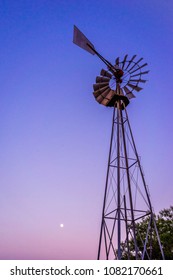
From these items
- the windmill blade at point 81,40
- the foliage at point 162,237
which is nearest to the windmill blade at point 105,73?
the windmill blade at point 81,40

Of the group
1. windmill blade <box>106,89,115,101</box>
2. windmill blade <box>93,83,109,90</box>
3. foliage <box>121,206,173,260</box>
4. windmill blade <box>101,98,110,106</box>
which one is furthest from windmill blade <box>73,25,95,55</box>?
foliage <box>121,206,173,260</box>

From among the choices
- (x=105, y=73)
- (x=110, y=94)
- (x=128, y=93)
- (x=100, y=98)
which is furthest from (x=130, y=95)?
(x=105, y=73)

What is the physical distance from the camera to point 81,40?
15305mm

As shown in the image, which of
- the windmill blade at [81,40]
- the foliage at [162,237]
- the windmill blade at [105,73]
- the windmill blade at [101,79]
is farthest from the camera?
the foliage at [162,237]

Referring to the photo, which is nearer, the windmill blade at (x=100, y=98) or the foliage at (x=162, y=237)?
the windmill blade at (x=100, y=98)

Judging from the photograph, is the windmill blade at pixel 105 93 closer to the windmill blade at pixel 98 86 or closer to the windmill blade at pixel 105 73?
the windmill blade at pixel 98 86

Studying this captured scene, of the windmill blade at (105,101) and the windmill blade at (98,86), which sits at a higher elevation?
the windmill blade at (98,86)

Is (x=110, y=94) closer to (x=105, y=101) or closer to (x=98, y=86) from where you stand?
(x=105, y=101)

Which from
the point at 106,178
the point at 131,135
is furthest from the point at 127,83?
the point at 106,178

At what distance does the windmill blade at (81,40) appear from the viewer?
15.1 meters

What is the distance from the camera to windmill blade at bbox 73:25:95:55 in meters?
15.1
